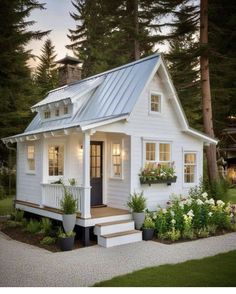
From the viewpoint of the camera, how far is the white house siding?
9.47 meters

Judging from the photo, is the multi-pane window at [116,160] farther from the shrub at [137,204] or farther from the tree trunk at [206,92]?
the tree trunk at [206,92]

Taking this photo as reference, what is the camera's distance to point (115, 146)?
905 centimetres

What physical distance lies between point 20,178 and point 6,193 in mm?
7334

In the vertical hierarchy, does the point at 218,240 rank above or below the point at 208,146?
below

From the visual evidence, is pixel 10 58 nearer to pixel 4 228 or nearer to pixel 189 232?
pixel 4 228

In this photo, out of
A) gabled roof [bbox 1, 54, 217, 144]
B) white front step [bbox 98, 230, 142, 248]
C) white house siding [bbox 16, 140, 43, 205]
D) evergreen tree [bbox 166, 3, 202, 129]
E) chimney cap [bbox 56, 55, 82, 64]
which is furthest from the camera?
chimney cap [bbox 56, 55, 82, 64]

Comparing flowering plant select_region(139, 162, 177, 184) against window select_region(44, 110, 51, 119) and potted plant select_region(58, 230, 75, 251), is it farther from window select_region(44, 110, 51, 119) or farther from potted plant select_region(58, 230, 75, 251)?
window select_region(44, 110, 51, 119)

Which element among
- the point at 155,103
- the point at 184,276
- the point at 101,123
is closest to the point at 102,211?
the point at 101,123

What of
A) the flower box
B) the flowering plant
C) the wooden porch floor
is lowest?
the wooden porch floor

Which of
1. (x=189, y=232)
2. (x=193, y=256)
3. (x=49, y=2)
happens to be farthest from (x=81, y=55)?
(x=193, y=256)

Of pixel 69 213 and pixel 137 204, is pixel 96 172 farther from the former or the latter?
pixel 69 213

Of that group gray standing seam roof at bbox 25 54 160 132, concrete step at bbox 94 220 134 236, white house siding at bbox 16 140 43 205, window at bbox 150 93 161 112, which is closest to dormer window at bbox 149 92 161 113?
window at bbox 150 93 161 112

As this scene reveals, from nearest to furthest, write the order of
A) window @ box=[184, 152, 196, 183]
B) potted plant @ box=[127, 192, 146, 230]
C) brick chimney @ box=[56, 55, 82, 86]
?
1. potted plant @ box=[127, 192, 146, 230]
2. window @ box=[184, 152, 196, 183]
3. brick chimney @ box=[56, 55, 82, 86]

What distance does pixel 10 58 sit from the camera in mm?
10930
